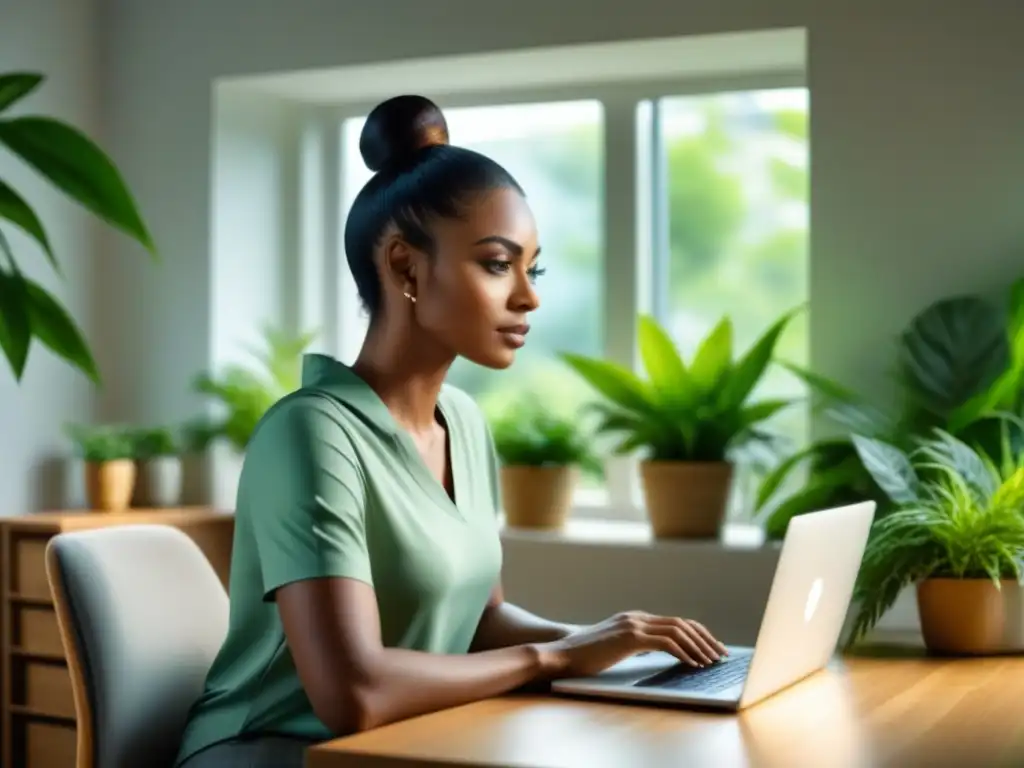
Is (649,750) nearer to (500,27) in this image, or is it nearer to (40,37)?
(500,27)

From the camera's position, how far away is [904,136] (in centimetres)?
319

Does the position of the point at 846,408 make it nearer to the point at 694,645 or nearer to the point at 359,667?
the point at 694,645

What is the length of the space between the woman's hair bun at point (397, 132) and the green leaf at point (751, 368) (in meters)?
1.43

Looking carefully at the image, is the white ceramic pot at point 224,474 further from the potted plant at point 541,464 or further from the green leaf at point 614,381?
the green leaf at point 614,381

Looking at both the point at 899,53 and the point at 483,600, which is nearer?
the point at 483,600

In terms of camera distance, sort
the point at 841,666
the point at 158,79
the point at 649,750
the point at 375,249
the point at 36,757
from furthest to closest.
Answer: the point at 158,79 → the point at 36,757 → the point at 841,666 → the point at 375,249 → the point at 649,750

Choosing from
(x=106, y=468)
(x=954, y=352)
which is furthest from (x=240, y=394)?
(x=954, y=352)

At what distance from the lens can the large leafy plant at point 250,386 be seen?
12.4ft

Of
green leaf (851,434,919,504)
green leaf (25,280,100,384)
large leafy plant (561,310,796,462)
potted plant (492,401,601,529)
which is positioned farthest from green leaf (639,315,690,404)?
green leaf (25,280,100,384)

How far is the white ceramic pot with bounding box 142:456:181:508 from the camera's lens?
3.80m

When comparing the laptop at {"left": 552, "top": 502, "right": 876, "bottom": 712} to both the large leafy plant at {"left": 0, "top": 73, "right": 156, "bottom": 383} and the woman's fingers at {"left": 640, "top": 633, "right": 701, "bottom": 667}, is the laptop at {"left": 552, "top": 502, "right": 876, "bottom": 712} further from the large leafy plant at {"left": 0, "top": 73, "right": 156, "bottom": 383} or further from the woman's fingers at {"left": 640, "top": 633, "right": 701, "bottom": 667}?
the large leafy plant at {"left": 0, "top": 73, "right": 156, "bottom": 383}

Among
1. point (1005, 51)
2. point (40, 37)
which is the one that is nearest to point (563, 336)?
point (1005, 51)

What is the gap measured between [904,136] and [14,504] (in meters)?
2.30

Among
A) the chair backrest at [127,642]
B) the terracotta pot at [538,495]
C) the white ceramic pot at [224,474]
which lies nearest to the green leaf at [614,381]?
the terracotta pot at [538,495]
